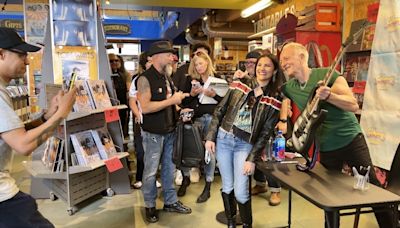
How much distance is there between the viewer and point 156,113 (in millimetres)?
3207

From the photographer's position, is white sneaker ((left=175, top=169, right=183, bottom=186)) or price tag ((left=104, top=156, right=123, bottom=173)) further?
white sneaker ((left=175, top=169, right=183, bottom=186))

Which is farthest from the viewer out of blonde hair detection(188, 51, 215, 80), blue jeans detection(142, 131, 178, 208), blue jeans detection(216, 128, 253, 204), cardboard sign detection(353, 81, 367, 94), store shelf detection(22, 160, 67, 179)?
cardboard sign detection(353, 81, 367, 94)

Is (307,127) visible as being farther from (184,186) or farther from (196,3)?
(196,3)

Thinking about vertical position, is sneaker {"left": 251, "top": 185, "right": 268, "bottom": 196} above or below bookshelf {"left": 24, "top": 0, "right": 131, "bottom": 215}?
below

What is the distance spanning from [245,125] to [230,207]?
72cm

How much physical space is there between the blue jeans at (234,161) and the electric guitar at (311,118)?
50 cm

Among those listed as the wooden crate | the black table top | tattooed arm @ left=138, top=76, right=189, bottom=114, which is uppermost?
the wooden crate

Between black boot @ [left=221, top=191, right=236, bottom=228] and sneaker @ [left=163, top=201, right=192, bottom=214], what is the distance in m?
0.70

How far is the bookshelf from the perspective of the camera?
3.68 metres

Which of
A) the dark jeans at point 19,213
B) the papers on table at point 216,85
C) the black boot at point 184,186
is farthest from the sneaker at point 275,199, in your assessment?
the dark jeans at point 19,213

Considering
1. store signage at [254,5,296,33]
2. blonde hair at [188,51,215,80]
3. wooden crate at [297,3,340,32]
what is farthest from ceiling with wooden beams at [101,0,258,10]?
blonde hair at [188,51,215,80]

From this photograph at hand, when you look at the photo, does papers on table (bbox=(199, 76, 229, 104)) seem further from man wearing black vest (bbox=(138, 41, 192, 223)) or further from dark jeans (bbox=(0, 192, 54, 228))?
dark jeans (bbox=(0, 192, 54, 228))

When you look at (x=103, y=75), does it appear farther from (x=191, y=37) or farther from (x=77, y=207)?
(x=191, y=37)

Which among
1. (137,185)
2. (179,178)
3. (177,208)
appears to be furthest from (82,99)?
(179,178)
